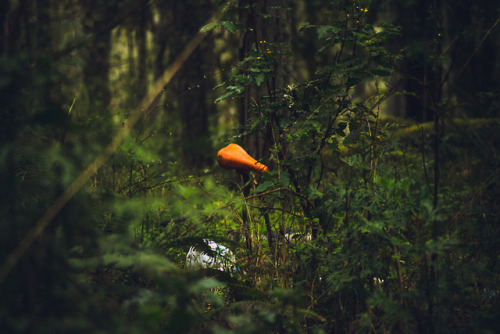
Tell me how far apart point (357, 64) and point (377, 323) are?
3.78ft

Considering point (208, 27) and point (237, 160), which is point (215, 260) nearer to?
point (237, 160)

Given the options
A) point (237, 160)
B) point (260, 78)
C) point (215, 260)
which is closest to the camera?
point (260, 78)

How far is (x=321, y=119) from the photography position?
2.36 meters

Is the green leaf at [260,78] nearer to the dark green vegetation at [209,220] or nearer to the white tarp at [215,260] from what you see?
the dark green vegetation at [209,220]

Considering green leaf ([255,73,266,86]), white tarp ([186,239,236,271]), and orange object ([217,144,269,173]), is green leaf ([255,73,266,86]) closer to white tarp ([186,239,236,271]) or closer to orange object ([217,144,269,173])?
orange object ([217,144,269,173])

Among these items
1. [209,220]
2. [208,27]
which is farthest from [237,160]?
[208,27]

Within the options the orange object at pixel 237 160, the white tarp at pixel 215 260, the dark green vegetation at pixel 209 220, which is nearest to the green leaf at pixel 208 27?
the dark green vegetation at pixel 209 220

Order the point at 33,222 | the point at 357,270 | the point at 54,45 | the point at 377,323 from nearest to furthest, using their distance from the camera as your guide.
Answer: the point at 33,222
the point at 54,45
the point at 377,323
the point at 357,270

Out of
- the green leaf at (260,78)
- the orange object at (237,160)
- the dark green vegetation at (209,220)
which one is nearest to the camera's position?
the dark green vegetation at (209,220)

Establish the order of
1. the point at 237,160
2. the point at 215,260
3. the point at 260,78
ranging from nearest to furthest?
the point at 260,78, the point at 215,260, the point at 237,160

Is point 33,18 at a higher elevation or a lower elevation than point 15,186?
higher

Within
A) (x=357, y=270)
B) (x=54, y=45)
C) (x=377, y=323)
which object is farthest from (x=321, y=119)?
(x=54, y=45)

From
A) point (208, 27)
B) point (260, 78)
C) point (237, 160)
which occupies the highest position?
point (208, 27)

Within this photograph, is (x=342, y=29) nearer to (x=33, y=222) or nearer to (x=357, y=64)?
(x=357, y=64)
